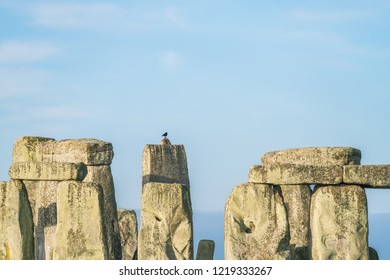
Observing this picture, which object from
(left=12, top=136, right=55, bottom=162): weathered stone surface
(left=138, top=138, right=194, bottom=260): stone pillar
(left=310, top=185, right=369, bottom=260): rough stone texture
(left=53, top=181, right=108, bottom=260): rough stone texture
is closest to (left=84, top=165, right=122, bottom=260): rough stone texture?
(left=53, top=181, right=108, bottom=260): rough stone texture

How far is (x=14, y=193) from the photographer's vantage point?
3061 centimetres

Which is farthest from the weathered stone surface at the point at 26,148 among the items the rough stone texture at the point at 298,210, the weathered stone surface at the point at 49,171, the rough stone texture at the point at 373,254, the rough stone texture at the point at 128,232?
the rough stone texture at the point at 373,254

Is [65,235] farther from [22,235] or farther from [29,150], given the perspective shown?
[29,150]

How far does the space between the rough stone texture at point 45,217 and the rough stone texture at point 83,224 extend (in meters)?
4.10

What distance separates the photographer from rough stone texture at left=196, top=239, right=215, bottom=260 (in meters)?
30.4

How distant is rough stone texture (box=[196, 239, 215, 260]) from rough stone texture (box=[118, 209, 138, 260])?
2.59 metres

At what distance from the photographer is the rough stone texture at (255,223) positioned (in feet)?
92.7

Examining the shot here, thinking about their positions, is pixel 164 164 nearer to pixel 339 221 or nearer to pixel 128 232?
pixel 128 232

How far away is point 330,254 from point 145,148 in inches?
300

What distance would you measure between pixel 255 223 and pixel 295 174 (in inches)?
42.0

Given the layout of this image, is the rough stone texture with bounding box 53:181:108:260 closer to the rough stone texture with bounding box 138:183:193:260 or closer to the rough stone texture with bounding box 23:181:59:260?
the rough stone texture with bounding box 138:183:193:260

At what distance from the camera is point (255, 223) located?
92.9ft
